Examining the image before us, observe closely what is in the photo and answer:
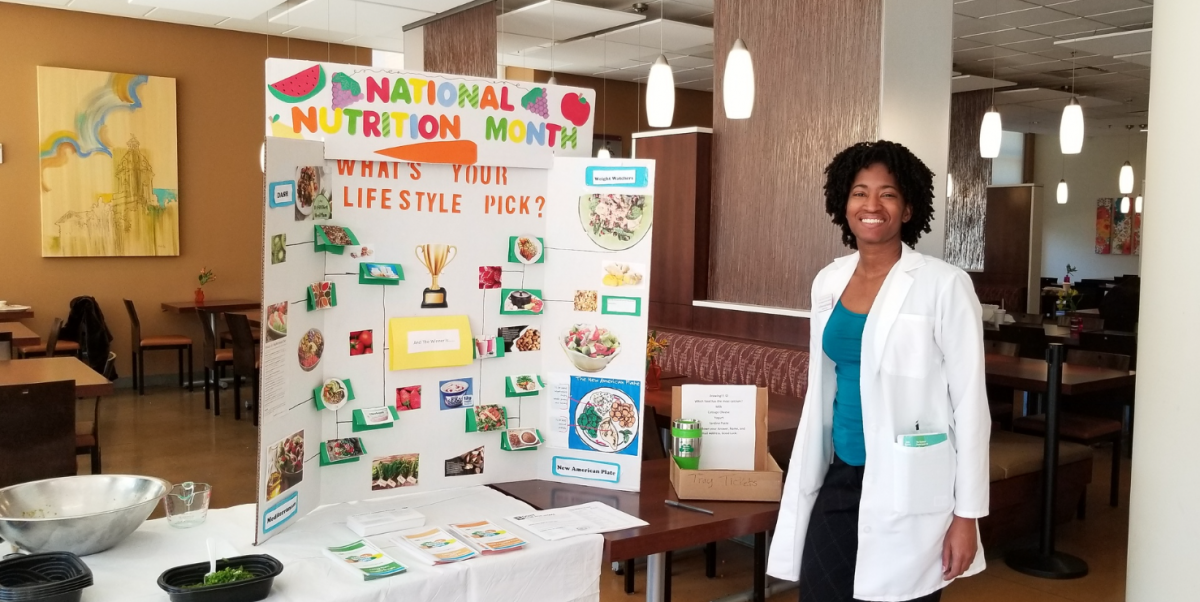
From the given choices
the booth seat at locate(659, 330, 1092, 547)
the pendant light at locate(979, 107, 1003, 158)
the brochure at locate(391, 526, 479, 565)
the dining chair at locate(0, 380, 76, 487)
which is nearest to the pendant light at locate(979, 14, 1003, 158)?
the pendant light at locate(979, 107, 1003, 158)

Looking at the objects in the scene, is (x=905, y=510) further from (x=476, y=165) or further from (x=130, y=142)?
(x=130, y=142)

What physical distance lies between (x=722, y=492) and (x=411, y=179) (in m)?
1.14

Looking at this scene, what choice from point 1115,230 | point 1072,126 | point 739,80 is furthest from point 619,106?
point 1115,230

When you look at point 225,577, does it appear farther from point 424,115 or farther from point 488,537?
point 424,115

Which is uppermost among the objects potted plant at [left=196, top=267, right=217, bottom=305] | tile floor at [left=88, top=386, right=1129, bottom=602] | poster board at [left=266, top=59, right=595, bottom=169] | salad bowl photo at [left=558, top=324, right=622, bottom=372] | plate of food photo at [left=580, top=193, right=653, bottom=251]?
poster board at [left=266, top=59, right=595, bottom=169]

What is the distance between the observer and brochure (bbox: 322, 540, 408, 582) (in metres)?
1.82

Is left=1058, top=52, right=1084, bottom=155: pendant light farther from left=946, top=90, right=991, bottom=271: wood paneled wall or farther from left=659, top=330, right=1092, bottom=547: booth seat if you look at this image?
left=946, top=90, right=991, bottom=271: wood paneled wall

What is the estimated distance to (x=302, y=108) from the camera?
7.26 feet

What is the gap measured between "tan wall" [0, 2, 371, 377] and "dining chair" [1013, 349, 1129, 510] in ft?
24.1

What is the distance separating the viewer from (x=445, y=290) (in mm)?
2420

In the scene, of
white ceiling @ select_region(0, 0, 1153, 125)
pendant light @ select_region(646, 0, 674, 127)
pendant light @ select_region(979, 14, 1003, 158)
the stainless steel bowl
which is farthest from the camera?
white ceiling @ select_region(0, 0, 1153, 125)

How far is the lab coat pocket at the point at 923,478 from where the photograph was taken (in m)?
2.06

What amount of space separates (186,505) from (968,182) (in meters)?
11.3

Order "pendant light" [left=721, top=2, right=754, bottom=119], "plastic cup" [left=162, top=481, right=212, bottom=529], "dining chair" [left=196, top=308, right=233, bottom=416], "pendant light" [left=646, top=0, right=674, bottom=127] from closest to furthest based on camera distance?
"plastic cup" [left=162, top=481, right=212, bottom=529], "pendant light" [left=721, top=2, right=754, bottom=119], "pendant light" [left=646, top=0, right=674, bottom=127], "dining chair" [left=196, top=308, right=233, bottom=416]
